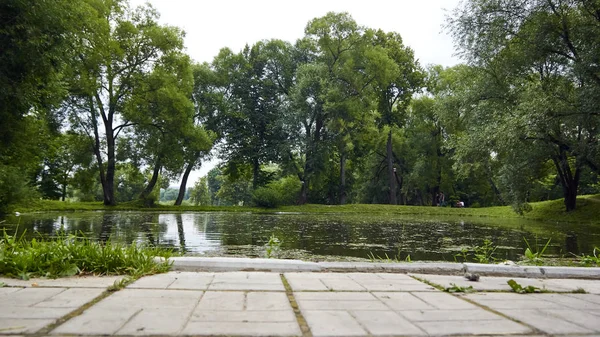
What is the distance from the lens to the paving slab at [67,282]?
120 inches

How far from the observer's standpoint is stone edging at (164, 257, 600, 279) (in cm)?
400

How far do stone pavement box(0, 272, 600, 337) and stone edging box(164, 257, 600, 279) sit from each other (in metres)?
0.44

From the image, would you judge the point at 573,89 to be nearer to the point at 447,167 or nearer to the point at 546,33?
the point at 546,33

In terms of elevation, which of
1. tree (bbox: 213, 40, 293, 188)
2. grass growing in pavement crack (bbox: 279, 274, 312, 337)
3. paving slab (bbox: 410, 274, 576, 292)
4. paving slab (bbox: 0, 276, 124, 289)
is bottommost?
paving slab (bbox: 410, 274, 576, 292)

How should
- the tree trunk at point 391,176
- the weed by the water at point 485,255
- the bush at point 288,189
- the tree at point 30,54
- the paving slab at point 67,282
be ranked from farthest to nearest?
the tree trunk at point 391,176, the bush at point 288,189, the tree at point 30,54, the weed by the water at point 485,255, the paving slab at point 67,282

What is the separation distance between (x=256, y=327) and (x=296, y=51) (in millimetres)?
36103

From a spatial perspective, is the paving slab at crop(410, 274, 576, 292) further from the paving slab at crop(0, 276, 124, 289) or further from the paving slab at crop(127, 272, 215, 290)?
the paving slab at crop(0, 276, 124, 289)

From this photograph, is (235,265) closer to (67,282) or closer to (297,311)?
(67,282)

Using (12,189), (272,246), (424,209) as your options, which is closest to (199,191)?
(424,209)

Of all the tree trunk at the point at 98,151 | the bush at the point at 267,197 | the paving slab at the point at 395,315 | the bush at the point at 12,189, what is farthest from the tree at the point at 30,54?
the bush at the point at 267,197

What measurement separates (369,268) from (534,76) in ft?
62.7

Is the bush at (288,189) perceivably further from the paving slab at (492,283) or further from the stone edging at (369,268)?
the paving slab at (492,283)

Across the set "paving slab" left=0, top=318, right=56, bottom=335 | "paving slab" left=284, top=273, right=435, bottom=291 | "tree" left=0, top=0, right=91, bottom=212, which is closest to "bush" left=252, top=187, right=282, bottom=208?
"tree" left=0, top=0, right=91, bottom=212

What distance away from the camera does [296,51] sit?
119 feet
